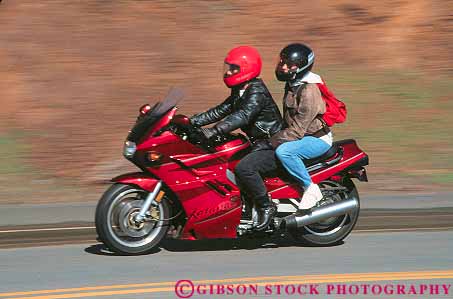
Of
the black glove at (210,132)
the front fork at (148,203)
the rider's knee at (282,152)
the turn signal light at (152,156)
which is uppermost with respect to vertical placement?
the black glove at (210,132)

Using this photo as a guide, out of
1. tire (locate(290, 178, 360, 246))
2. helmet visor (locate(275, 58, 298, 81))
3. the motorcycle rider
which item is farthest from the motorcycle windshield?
tire (locate(290, 178, 360, 246))

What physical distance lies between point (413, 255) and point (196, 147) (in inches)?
86.3

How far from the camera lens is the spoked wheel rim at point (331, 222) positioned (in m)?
9.27

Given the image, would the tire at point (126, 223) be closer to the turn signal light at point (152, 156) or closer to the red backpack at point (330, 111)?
the turn signal light at point (152, 156)

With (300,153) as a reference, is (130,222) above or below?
below

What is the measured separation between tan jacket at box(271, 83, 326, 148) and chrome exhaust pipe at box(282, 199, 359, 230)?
70 centimetres

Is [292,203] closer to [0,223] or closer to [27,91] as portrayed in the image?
[0,223]

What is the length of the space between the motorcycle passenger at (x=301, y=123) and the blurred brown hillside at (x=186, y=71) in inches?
135

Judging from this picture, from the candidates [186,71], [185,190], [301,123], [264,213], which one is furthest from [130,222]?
[186,71]

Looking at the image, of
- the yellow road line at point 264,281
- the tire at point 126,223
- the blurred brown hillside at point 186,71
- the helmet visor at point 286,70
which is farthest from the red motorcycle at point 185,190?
the blurred brown hillside at point 186,71

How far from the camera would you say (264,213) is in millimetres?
8852

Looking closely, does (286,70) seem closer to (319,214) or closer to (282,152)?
(282,152)

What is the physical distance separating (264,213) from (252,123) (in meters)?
0.85

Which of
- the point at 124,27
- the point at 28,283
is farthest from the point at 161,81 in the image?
the point at 28,283
